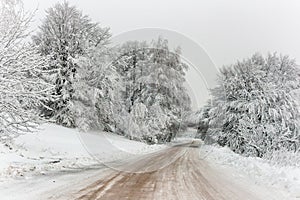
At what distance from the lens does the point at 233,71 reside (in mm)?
28750

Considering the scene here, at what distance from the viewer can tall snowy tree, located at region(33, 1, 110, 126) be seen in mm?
25297

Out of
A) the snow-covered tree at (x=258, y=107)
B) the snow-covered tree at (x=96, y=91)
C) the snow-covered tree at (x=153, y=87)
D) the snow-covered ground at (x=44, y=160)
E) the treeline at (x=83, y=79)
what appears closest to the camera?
the snow-covered ground at (x=44, y=160)

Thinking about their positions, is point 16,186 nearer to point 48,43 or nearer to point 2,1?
point 2,1

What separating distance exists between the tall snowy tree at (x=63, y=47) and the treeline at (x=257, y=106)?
14.0 m

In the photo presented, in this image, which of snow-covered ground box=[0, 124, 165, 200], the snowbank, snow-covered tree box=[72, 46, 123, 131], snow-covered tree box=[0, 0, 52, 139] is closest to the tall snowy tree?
snow-covered tree box=[72, 46, 123, 131]

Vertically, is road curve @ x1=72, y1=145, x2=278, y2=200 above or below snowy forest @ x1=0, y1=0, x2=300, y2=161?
below

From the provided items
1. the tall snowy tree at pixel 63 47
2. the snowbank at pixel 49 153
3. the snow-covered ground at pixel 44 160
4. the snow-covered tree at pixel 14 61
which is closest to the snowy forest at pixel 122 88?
the tall snowy tree at pixel 63 47

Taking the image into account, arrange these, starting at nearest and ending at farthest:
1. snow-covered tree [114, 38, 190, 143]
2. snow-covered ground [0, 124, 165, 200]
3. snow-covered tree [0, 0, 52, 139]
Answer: snow-covered ground [0, 124, 165, 200], snow-covered tree [0, 0, 52, 139], snow-covered tree [114, 38, 190, 143]

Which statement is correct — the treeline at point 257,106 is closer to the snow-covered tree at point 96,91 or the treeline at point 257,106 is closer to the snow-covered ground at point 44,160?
the snow-covered tree at point 96,91

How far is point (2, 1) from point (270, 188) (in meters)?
11.0

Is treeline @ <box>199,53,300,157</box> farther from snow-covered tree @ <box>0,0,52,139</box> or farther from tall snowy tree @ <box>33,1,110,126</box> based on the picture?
snow-covered tree @ <box>0,0,52,139</box>

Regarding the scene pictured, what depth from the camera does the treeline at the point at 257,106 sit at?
23.6 m

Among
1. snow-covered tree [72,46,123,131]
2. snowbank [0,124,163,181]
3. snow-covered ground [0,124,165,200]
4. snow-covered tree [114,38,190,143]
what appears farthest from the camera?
snow-covered tree [114,38,190,143]

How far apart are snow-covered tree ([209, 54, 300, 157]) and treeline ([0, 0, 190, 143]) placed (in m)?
8.53
